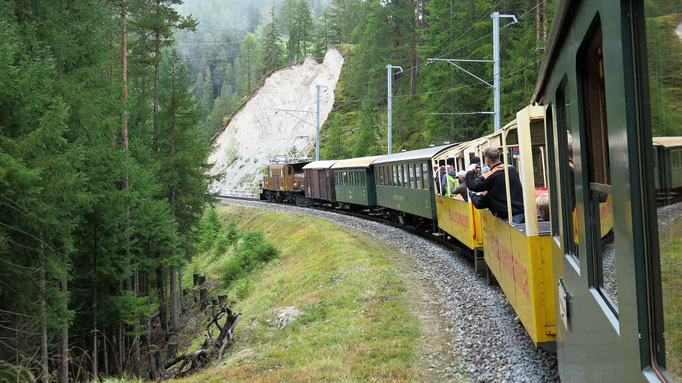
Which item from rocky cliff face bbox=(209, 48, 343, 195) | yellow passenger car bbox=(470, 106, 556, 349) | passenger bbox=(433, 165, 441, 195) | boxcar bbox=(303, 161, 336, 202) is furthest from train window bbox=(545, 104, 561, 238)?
rocky cliff face bbox=(209, 48, 343, 195)

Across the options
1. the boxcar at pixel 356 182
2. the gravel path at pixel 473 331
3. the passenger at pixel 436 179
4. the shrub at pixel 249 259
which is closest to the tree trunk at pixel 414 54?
the boxcar at pixel 356 182

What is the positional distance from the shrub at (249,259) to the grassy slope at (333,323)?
286cm

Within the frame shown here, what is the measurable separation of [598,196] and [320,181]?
106ft

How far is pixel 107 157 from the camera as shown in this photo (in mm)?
14820

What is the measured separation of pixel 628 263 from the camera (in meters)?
1.64

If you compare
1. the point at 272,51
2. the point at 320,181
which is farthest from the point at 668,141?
the point at 272,51

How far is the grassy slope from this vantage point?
7.72 m

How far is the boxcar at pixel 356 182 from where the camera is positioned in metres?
25.8

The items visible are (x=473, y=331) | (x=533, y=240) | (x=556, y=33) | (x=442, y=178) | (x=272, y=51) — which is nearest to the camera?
(x=556, y=33)

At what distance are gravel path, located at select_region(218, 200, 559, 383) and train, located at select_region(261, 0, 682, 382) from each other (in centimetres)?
109

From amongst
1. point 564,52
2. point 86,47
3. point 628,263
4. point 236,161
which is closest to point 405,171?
point 86,47

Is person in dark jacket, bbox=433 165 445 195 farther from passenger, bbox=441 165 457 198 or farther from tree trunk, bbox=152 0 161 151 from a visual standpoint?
tree trunk, bbox=152 0 161 151

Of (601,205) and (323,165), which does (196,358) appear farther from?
(323,165)

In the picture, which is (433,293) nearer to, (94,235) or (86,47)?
(94,235)
